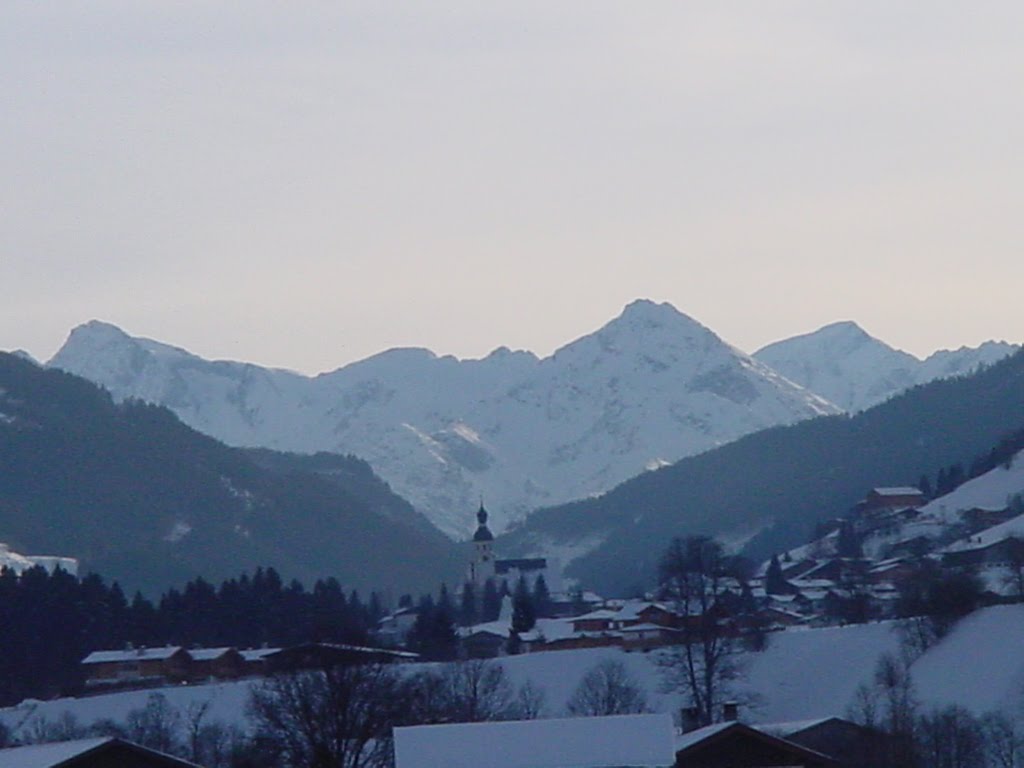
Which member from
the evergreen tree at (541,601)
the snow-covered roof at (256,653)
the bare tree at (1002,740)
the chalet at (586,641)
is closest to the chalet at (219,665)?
the snow-covered roof at (256,653)

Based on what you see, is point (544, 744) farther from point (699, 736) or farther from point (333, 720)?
point (333, 720)

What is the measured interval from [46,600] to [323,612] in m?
12.3

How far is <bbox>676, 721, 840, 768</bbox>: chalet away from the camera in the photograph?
5634 cm

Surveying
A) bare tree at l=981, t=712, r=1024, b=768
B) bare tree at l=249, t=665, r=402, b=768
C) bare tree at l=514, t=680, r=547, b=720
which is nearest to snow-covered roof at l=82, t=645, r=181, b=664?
bare tree at l=514, t=680, r=547, b=720

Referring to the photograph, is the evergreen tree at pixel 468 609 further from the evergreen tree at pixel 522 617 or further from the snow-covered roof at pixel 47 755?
the snow-covered roof at pixel 47 755

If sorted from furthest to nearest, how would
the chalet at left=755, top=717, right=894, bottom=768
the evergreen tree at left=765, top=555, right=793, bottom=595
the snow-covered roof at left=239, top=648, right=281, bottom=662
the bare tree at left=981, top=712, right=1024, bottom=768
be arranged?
the evergreen tree at left=765, top=555, right=793, bottom=595
the snow-covered roof at left=239, top=648, right=281, bottom=662
the bare tree at left=981, top=712, right=1024, bottom=768
the chalet at left=755, top=717, right=894, bottom=768

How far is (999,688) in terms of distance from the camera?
7838 cm

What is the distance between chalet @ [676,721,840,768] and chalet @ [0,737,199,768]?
10.6 metres

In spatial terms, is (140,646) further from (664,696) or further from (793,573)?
(793,573)

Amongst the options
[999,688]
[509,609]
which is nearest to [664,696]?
[999,688]

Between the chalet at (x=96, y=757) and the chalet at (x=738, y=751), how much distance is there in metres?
10.6

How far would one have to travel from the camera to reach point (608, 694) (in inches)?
3310

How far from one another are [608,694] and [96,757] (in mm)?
34712

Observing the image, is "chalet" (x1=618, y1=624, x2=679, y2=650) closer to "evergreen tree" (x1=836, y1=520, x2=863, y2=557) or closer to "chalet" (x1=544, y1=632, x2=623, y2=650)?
"chalet" (x1=544, y1=632, x2=623, y2=650)
